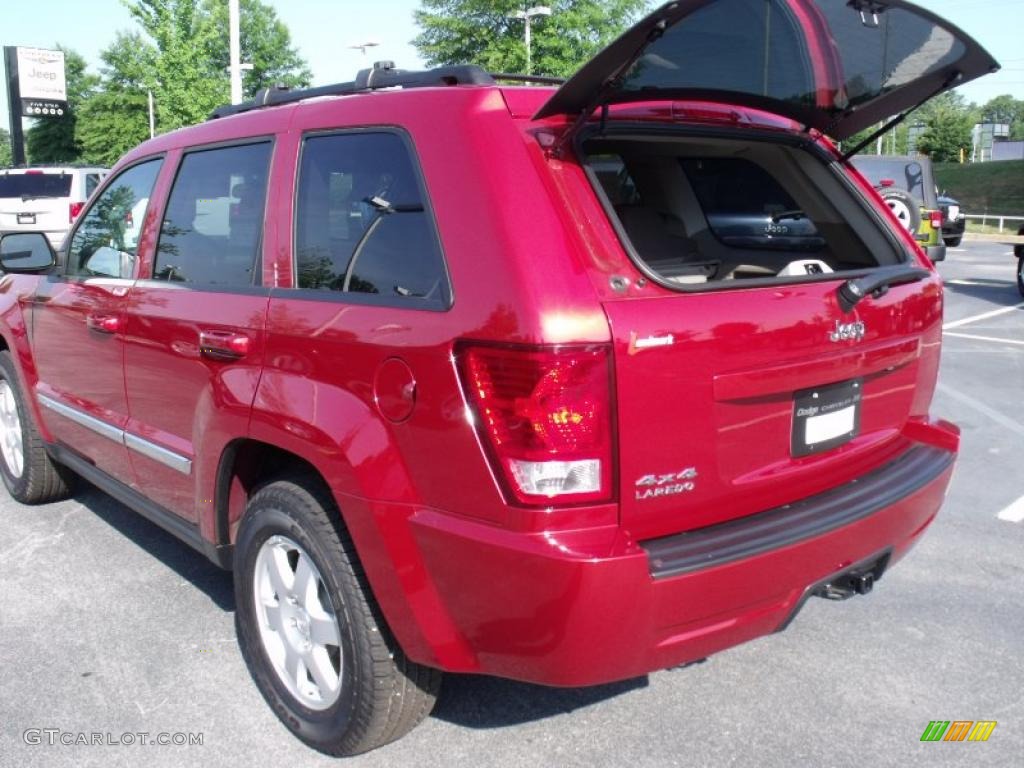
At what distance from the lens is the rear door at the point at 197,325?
304cm

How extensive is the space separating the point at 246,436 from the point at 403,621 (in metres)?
0.81

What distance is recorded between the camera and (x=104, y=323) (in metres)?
3.82

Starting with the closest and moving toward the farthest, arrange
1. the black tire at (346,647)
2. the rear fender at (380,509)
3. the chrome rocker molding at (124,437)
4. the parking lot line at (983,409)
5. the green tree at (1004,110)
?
the rear fender at (380,509) < the black tire at (346,647) < the chrome rocker molding at (124,437) < the parking lot line at (983,409) < the green tree at (1004,110)

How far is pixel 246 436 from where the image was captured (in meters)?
2.95

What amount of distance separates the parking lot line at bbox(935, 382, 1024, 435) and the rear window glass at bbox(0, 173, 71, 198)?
51.1 feet

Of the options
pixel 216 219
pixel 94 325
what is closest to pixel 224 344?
pixel 216 219

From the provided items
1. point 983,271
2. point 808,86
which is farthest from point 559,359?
point 983,271

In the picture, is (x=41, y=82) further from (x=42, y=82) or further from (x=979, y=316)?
(x=979, y=316)

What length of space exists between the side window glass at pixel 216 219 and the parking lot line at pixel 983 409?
5.39 meters

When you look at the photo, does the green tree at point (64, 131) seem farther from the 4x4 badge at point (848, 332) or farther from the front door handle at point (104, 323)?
the 4x4 badge at point (848, 332)

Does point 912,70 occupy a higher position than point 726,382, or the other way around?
point 912,70

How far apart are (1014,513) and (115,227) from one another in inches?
175

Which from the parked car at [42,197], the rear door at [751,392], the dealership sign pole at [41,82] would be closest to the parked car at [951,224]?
the parked car at [42,197]

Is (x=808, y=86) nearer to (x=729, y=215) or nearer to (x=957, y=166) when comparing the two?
(x=729, y=215)
